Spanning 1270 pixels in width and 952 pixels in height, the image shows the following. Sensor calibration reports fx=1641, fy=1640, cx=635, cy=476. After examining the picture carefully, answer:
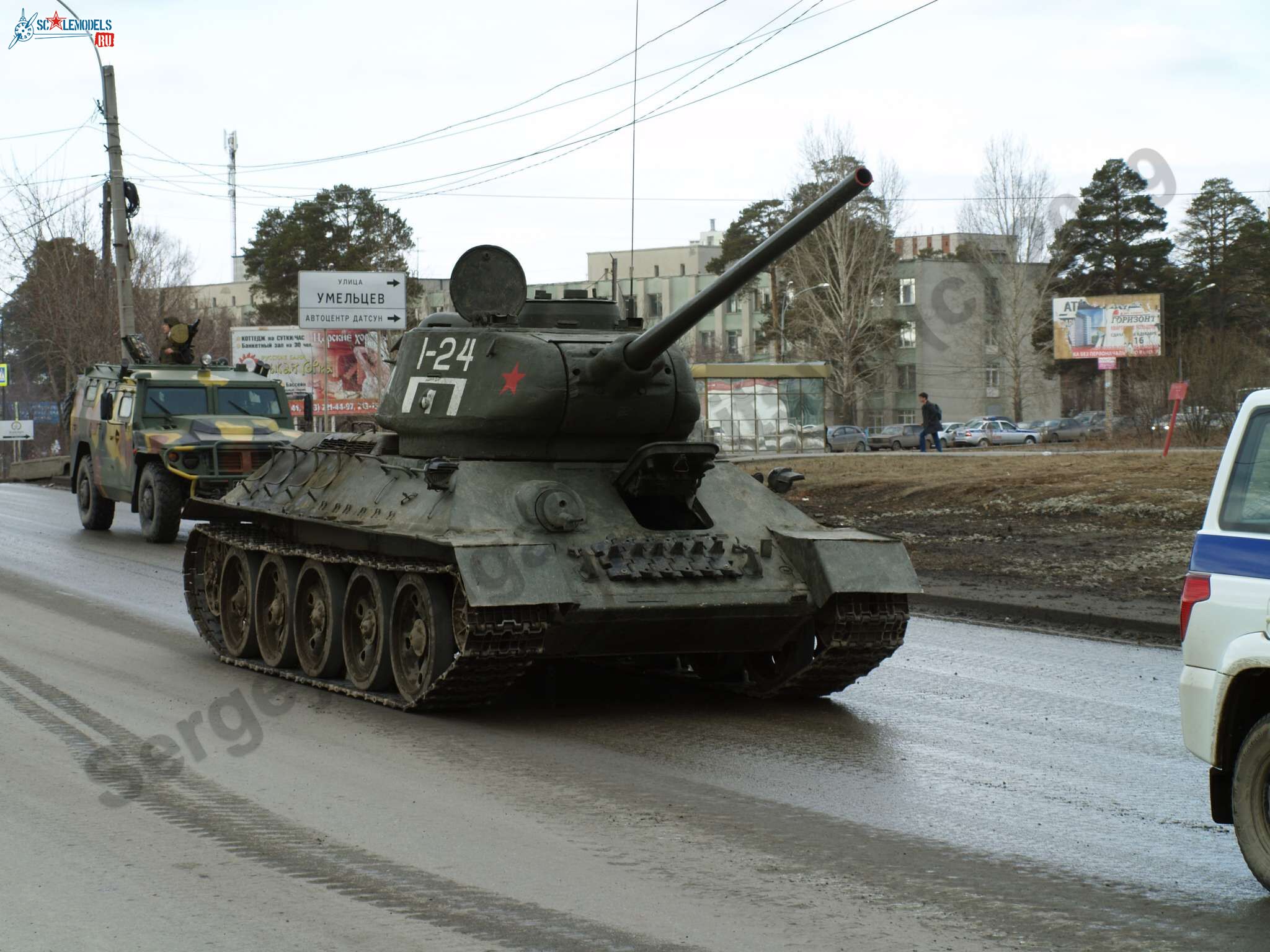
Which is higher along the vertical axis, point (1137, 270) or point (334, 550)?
point (1137, 270)

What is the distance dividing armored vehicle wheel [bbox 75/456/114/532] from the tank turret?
13972mm

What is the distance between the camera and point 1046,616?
14.3 meters

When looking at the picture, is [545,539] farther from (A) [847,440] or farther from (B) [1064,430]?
(B) [1064,430]

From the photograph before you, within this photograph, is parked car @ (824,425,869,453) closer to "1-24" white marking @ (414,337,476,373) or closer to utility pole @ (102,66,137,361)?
utility pole @ (102,66,137,361)

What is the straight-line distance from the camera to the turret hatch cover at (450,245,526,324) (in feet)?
36.3

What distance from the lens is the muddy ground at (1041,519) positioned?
15.6 metres

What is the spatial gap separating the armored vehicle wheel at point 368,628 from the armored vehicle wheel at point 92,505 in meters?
14.3

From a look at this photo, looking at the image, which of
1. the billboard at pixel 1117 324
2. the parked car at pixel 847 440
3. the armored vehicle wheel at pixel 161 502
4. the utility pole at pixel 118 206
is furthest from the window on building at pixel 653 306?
the armored vehicle wheel at pixel 161 502

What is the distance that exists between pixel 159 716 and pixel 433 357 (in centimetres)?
304

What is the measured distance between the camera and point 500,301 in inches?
439

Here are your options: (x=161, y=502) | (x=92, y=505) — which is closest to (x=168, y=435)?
(x=161, y=502)

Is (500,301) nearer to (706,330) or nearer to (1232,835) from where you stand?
(1232,835)

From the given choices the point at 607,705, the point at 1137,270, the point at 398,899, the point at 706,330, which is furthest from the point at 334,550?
the point at 706,330

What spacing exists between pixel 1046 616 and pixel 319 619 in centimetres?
654
